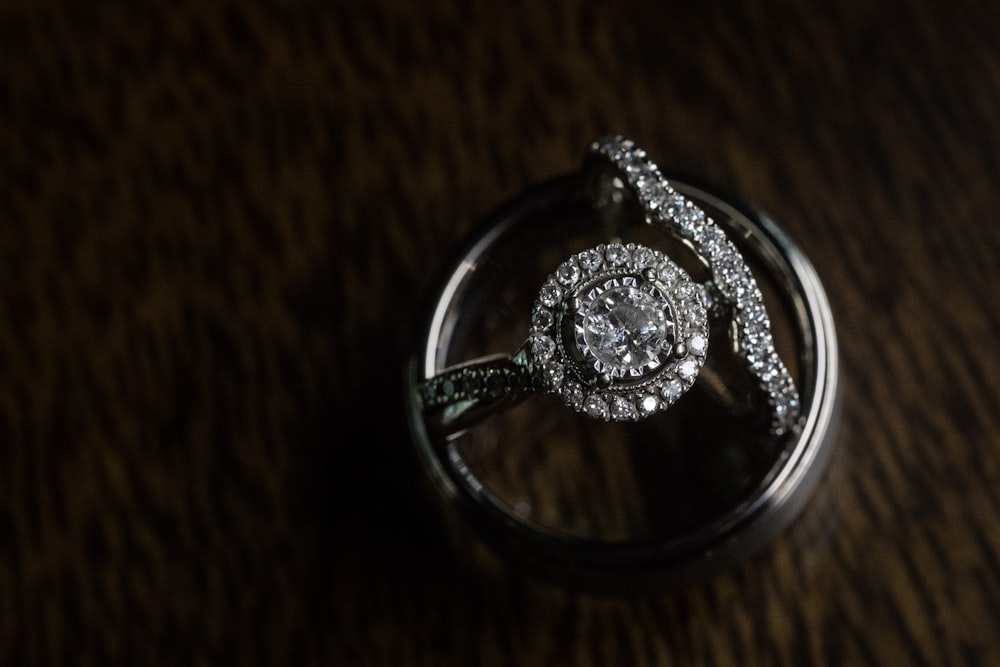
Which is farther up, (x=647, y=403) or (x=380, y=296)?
(x=380, y=296)

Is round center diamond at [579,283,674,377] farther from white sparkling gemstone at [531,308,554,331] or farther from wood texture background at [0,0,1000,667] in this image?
wood texture background at [0,0,1000,667]

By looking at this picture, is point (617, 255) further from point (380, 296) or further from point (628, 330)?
point (380, 296)

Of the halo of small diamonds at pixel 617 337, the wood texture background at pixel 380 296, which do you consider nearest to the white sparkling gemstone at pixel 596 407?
the halo of small diamonds at pixel 617 337

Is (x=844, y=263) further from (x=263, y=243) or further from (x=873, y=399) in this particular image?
(x=263, y=243)

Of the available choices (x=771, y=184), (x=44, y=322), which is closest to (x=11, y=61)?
(x=44, y=322)

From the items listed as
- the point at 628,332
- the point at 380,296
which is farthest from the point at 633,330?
the point at 380,296

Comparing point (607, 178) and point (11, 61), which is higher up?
point (11, 61)

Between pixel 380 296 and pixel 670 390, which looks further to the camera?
pixel 380 296
